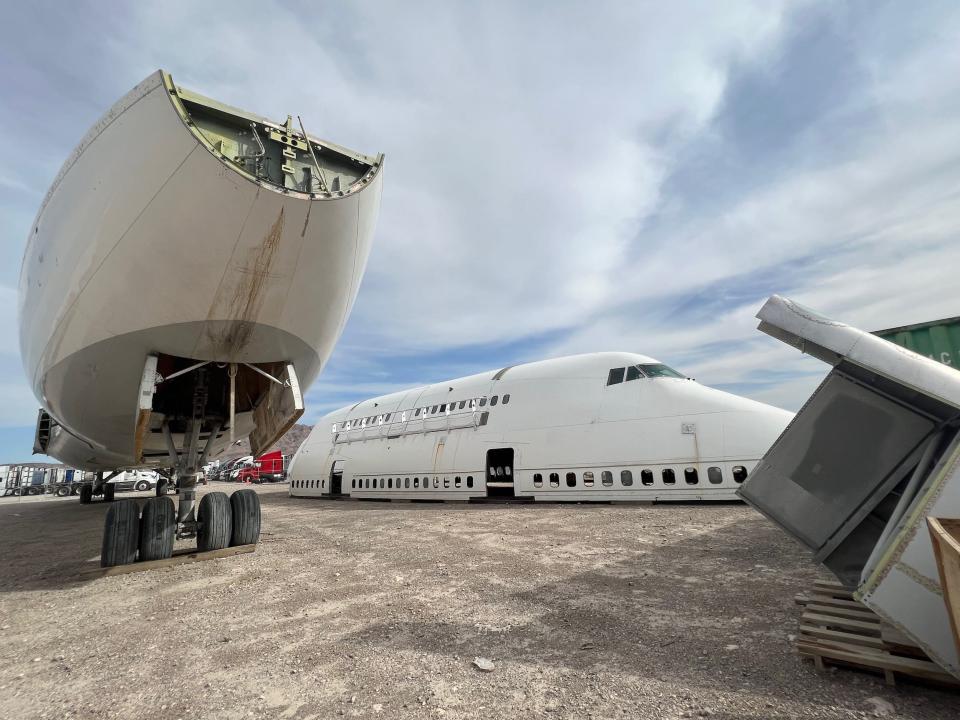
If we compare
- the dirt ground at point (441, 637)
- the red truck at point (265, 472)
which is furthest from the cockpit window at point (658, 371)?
the red truck at point (265, 472)

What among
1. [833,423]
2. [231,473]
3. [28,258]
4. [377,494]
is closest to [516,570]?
[833,423]

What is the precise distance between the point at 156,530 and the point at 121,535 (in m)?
0.44

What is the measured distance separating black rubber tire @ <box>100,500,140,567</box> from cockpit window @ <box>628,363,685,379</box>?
12936mm

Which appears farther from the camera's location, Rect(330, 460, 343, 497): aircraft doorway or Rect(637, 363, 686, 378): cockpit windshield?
Rect(330, 460, 343, 497): aircraft doorway

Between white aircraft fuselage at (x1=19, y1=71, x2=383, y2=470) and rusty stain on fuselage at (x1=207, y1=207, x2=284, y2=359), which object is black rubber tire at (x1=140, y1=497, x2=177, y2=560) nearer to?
white aircraft fuselage at (x1=19, y1=71, x2=383, y2=470)

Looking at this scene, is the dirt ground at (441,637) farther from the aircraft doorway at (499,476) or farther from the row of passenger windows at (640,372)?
the aircraft doorway at (499,476)

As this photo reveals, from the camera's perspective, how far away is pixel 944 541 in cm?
246

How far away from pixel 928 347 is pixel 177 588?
1411 centimetres

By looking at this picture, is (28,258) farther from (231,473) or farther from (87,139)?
(231,473)

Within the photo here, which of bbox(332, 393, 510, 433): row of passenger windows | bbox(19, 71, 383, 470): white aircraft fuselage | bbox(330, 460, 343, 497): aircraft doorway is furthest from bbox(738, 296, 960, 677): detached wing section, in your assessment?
bbox(330, 460, 343, 497): aircraft doorway

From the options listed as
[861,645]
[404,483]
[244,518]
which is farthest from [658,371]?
[244,518]

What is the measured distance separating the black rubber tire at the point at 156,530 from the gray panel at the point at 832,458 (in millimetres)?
8407

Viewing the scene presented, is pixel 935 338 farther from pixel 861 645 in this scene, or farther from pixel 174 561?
pixel 174 561

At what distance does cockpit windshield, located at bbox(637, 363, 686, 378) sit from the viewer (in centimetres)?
1414
